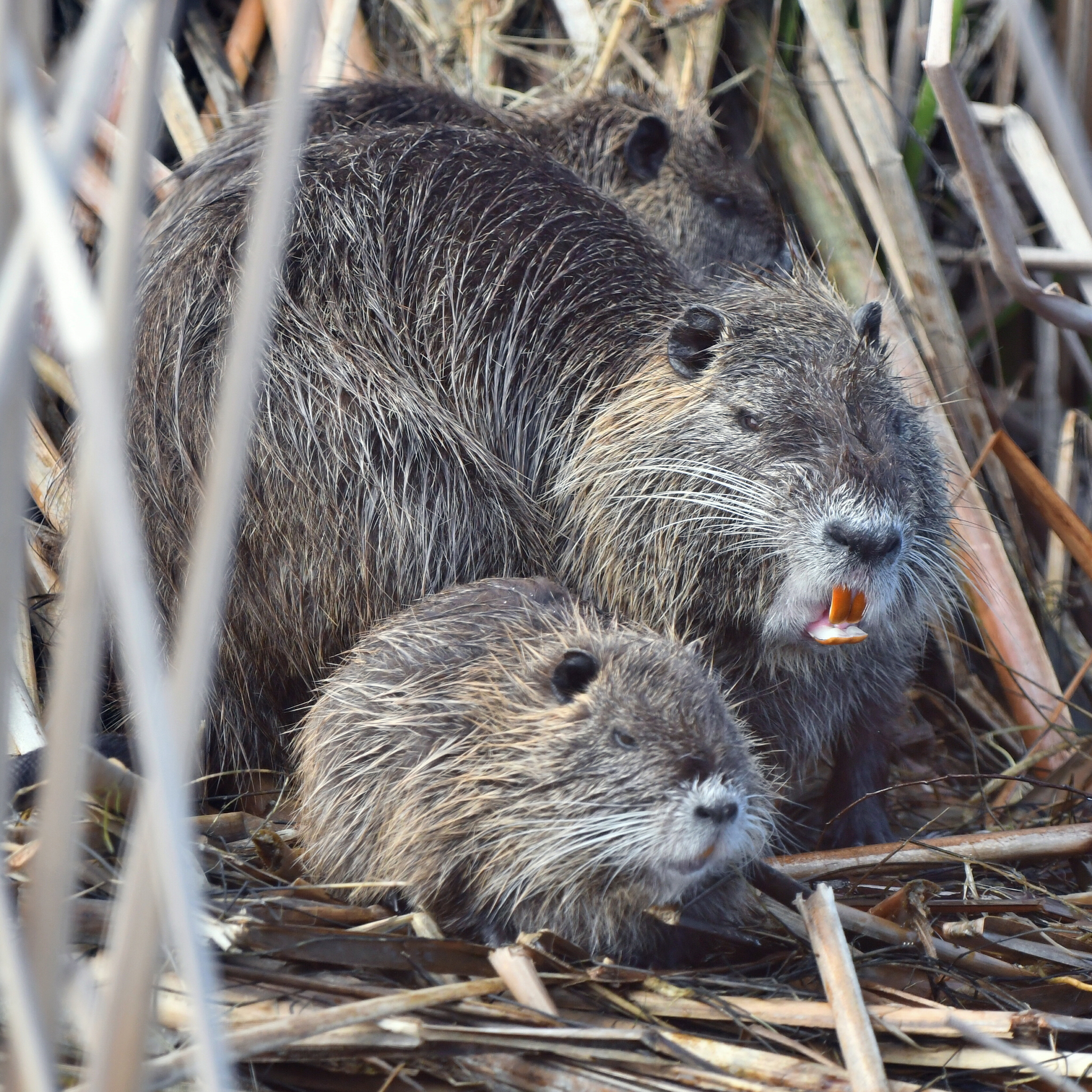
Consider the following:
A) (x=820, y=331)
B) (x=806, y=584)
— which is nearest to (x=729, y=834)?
(x=806, y=584)

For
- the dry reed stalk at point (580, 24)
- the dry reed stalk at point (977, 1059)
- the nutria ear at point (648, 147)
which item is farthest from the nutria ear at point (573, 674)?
the dry reed stalk at point (580, 24)

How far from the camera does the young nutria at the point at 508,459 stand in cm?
254

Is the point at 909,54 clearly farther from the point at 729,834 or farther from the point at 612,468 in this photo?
the point at 729,834

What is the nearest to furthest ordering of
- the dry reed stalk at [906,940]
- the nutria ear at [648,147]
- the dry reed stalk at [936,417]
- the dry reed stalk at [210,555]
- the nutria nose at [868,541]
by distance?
the dry reed stalk at [210,555]
the dry reed stalk at [906,940]
the nutria nose at [868,541]
the dry reed stalk at [936,417]
the nutria ear at [648,147]

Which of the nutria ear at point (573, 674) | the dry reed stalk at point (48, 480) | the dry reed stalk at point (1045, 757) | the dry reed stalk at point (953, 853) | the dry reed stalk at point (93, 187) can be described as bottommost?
the dry reed stalk at point (1045, 757)

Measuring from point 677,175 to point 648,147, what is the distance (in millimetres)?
139

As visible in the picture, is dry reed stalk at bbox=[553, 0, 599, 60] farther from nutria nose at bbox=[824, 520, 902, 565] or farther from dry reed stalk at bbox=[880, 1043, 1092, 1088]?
dry reed stalk at bbox=[880, 1043, 1092, 1088]

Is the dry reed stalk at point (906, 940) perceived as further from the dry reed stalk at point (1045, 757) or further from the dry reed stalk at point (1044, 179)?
the dry reed stalk at point (1044, 179)

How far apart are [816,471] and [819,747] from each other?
0.68 m

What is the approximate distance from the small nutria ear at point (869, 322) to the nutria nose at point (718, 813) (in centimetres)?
117

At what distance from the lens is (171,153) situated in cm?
397

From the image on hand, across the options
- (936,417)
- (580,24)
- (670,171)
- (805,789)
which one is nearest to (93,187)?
(580,24)

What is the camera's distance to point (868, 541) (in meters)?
2.31

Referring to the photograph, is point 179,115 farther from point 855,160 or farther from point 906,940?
point 906,940
